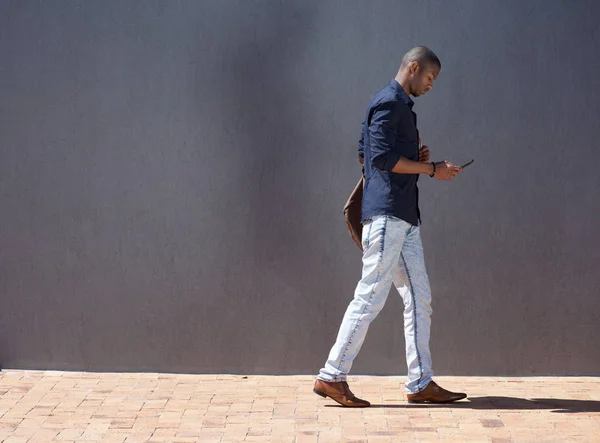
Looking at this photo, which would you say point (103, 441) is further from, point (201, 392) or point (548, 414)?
point (548, 414)

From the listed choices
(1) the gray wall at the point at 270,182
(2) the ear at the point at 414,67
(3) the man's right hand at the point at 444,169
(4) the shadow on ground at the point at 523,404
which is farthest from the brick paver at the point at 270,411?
(2) the ear at the point at 414,67

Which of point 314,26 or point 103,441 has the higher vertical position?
point 314,26

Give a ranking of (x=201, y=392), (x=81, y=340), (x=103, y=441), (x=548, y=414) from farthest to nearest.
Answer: (x=81, y=340) → (x=201, y=392) → (x=548, y=414) → (x=103, y=441)

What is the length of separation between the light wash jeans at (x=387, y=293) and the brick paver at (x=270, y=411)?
9.0 inches

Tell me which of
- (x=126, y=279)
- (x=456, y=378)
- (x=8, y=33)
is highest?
(x=8, y=33)

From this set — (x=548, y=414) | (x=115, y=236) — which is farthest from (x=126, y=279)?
(x=548, y=414)

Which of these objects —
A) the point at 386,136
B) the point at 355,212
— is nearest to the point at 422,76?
the point at 386,136

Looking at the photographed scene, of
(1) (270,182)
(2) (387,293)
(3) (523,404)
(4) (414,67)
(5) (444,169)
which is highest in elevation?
(4) (414,67)

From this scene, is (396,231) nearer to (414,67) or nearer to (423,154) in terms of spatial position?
(423,154)

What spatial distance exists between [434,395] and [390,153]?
1286 mm

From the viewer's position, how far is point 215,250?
6.42 metres

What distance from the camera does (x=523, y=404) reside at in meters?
5.81

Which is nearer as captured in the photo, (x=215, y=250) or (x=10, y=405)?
(x=10, y=405)

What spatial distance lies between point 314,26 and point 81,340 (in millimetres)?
2263
